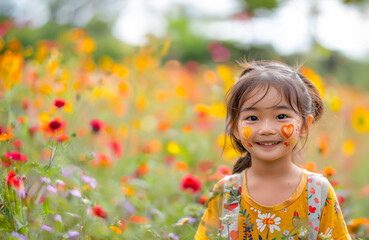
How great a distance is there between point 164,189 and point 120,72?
878mm

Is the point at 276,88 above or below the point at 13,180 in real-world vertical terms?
above

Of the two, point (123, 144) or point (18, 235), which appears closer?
point (18, 235)

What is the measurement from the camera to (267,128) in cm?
145

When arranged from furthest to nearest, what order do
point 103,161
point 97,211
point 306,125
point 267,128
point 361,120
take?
1. point 361,120
2. point 103,161
3. point 97,211
4. point 306,125
5. point 267,128

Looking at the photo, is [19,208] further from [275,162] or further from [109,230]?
[275,162]

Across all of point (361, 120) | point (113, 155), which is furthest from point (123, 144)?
point (361, 120)

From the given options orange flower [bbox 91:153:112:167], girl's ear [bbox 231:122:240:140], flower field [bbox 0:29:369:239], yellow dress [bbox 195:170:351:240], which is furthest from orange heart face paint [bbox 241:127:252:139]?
orange flower [bbox 91:153:112:167]

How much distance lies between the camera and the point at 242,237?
1542 millimetres

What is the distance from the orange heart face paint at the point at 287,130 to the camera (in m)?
1.46

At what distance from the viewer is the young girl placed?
Answer: 1.47 metres

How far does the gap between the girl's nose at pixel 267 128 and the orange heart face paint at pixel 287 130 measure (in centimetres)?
3

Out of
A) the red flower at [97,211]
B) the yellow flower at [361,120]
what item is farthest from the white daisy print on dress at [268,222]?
the yellow flower at [361,120]

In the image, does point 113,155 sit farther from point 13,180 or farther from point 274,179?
point 274,179

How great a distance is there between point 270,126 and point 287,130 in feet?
0.18
